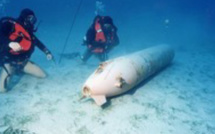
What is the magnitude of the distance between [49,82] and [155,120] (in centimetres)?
350

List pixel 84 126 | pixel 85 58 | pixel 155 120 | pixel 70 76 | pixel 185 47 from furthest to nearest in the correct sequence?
pixel 185 47, pixel 85 58, pixel 70 76, pixel 155 120, pixel 84 126

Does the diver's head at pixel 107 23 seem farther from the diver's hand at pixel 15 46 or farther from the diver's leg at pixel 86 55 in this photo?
the diver's hand at pixel 15 46

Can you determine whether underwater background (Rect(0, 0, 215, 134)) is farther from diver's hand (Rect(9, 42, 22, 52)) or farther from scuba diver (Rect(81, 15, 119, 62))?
diver's hand (Rect(9, 42, 22, 52))

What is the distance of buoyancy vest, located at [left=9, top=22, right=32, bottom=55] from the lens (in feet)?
Answer: 18.7

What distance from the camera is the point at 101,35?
7551mm

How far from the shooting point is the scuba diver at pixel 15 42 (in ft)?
18.1

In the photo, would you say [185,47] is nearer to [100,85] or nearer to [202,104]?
[202,104]

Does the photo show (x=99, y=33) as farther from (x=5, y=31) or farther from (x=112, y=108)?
(x=112, y=108)

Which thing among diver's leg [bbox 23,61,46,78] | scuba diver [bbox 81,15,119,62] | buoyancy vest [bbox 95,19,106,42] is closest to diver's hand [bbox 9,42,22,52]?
diver's leg [bbox 23,61,46,78]

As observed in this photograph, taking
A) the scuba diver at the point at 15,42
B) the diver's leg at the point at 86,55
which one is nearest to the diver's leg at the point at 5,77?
the scuba diver at the point at 15,42

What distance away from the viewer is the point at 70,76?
7.01 meters

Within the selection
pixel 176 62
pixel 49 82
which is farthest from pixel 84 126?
pixel 176 62

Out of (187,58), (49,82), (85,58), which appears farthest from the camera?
(187,58)

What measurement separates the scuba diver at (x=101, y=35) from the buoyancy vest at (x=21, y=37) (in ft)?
7.64
